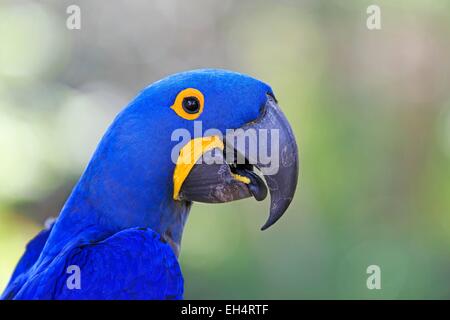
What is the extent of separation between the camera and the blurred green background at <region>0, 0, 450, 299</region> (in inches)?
175

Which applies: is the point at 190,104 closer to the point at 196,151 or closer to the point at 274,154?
the point at 196,151

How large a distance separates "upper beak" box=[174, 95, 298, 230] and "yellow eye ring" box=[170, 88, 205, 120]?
87mm

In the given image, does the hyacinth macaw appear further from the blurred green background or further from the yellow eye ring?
the blurred green background

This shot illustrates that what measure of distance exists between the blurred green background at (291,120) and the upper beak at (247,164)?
2.66 meters

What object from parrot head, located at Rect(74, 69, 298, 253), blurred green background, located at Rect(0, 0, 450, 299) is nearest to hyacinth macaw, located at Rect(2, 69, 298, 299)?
parrot head, located at Rect(74, 69, 298, 253)

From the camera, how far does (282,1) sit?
18.5 ft

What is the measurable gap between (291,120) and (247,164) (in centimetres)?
293

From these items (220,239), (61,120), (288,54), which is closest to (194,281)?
(220,239)

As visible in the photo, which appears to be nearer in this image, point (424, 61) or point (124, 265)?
point (124, 265)

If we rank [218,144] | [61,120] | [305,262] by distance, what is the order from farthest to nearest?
[61,120]
[305,262]
[218,144]

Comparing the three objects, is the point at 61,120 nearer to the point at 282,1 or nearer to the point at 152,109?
the point at 282,1

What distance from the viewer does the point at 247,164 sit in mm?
1875

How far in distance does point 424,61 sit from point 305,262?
228 centimetres

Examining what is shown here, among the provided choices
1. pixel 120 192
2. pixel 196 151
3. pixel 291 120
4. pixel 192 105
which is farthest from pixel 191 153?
pixel 291 120
